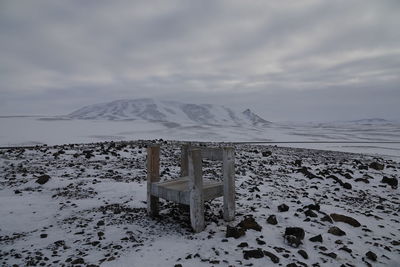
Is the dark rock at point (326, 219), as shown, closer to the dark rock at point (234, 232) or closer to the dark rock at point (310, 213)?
the dark rock at point (310, 213)

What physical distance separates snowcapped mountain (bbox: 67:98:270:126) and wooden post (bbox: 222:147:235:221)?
83.2 m

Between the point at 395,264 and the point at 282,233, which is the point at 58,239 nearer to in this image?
the point at 282,233

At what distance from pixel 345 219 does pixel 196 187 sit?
3426 mm

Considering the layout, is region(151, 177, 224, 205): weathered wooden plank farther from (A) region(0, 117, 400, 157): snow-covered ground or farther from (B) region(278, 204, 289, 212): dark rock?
(A) region(0, 117, 400, 157): snow-covered ground

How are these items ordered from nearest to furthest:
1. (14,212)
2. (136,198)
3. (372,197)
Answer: (14,212), (136,198), (372,197)

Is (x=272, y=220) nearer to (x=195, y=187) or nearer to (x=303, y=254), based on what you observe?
(x=303, y=254)

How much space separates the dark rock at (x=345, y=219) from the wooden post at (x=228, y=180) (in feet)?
7.40

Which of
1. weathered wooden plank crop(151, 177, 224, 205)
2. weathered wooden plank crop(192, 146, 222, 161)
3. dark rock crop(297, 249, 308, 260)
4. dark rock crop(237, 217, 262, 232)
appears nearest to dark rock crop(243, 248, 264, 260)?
dark rock crop(297, 249, 308, 260)

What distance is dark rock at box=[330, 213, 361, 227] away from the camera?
647 centimetres

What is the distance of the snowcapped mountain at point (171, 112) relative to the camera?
9350 cm

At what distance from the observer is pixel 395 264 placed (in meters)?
4.97

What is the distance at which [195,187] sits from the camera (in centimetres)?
552

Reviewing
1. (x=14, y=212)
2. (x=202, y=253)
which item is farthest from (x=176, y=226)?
(x=14, y=212)

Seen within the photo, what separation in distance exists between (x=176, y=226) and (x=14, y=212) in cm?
361
